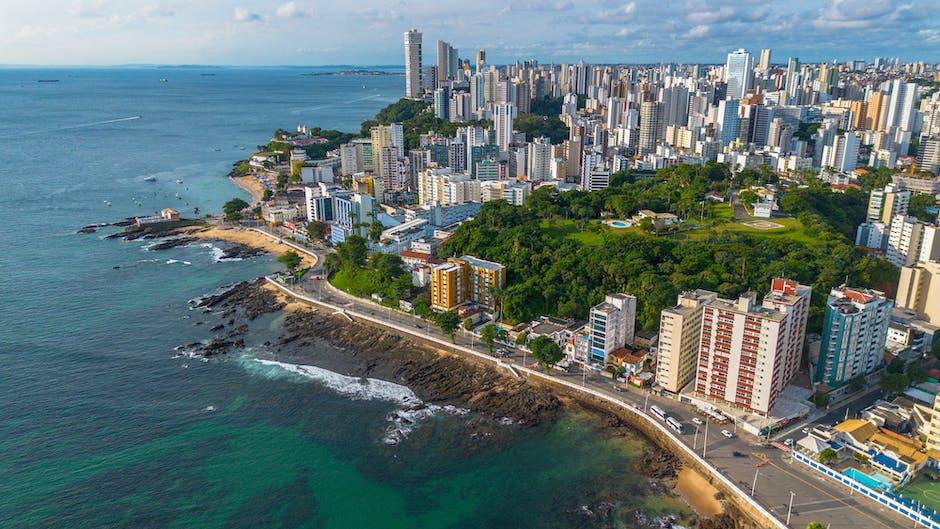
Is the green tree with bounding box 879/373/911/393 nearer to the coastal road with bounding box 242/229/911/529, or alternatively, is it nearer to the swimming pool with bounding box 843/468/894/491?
the coastal road with bounding box 242/229/911/529

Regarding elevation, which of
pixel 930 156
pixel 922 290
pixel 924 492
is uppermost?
pixel 930 156

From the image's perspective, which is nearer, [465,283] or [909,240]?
[465,283]

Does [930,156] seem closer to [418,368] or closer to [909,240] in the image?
[909,240]

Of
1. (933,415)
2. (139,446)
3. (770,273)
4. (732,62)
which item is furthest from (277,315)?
(732,62)

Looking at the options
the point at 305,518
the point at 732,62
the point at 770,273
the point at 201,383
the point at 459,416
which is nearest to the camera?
the point at 305,518

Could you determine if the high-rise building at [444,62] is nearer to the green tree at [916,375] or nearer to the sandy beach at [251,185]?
the sandy beach at [251,185]

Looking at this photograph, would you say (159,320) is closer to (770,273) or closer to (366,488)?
(366,488)

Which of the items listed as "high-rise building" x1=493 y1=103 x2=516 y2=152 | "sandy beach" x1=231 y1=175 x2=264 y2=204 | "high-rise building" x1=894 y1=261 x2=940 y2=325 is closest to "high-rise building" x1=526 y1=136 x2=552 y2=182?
"high-rise building" x1=493 y1=103 x2=516 y2=152

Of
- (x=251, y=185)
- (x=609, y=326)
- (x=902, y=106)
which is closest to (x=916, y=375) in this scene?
(x=609, y=326)
